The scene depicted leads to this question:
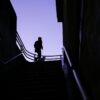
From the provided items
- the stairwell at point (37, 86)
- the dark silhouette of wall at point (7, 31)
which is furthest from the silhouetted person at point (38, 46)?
the stairwell at point (37, 86)

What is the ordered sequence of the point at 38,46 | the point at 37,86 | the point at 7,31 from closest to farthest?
the point at 37,86 → the point at 7,31 → the point at 38,46

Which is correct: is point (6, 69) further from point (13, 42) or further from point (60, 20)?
point (60, 20)

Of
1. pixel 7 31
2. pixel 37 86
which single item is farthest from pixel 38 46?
pixel 37 86

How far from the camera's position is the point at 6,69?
30.8 feet

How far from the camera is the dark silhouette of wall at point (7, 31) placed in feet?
30.7

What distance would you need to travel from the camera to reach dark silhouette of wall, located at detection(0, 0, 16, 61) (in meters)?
9.36

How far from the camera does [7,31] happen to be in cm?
1025

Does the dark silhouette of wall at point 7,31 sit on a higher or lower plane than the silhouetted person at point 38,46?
higher

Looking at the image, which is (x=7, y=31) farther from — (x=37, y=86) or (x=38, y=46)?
(x=38, y=46)

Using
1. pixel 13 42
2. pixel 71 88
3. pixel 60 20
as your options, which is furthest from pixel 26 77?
pixel 60 20

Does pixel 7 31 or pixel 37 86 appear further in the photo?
pixel 7 31

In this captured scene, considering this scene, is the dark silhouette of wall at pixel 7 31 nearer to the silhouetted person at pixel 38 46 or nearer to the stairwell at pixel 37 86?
the stairwell at pixel 37 86

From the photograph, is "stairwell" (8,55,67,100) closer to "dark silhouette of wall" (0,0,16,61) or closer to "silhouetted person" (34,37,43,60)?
"dark silhouette of wall" (0,0,16,61)

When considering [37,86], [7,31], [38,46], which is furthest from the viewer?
[38,46]
